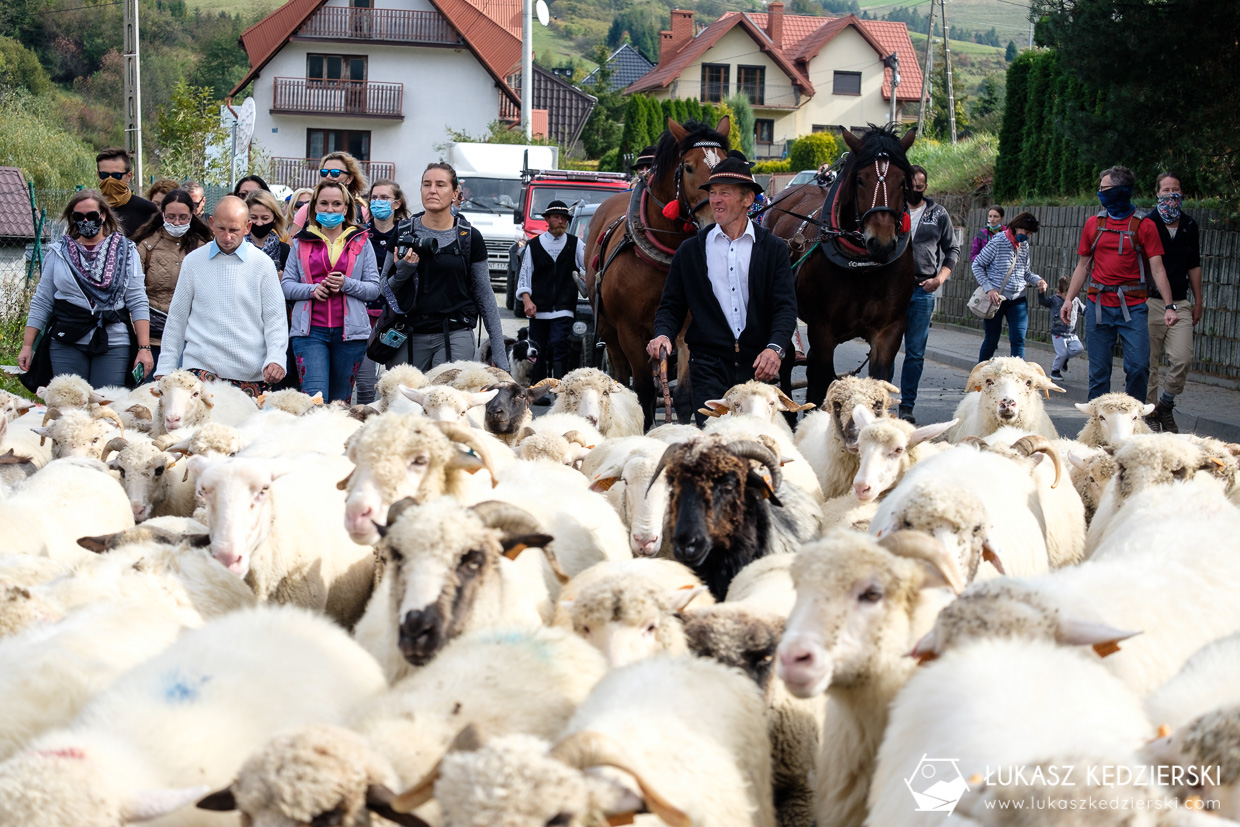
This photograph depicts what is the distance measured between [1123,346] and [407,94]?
4360 cm

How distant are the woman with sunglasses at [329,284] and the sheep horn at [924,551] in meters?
4.90

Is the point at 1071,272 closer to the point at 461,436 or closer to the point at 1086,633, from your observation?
the point at 461,436

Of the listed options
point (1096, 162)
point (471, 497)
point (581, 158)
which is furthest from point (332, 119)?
point (471, 497)

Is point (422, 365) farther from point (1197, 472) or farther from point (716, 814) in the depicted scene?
point (716, 814)

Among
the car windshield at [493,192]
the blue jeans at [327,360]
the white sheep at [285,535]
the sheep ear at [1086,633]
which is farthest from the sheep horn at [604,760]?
the car windshield at [493,192]

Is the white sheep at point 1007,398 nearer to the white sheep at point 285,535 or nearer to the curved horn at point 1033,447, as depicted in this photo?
the curved horn at point 1033,447

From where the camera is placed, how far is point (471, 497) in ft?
16.0

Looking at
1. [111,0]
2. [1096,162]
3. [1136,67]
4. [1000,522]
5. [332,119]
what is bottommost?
[1000,522]

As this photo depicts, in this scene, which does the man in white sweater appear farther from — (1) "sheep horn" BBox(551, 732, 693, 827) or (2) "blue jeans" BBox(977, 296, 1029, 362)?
(2) "blue jeans" BBox(977, 296, 1029, 362)

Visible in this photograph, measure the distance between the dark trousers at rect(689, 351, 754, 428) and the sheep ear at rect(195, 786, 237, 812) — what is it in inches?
190

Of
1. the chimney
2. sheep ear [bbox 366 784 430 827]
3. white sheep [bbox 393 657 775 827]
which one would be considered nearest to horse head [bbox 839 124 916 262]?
white sheep [bbox 393 657 775 827]

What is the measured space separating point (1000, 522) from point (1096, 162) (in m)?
9.92

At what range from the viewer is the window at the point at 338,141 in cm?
4919

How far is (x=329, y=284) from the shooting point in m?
7.46
